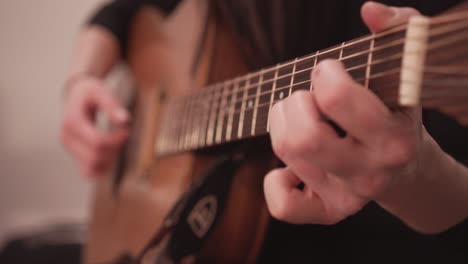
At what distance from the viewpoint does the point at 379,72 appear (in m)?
0.26

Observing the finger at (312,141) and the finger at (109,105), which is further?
the finger at (109,105)

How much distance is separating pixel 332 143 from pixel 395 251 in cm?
25

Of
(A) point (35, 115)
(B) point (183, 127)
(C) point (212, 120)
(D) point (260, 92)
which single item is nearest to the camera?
(D) point (260, 92)

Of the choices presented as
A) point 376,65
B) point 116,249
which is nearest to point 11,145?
point 116,249

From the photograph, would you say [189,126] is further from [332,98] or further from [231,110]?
[332,98]

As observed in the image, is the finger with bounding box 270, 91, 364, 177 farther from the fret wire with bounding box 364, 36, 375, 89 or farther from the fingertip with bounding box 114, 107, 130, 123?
the fingertip with bounding box 114, 107, 130, 123

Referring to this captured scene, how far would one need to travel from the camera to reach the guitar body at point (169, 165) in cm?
54

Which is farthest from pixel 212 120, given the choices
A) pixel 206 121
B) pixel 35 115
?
pixel 35 115

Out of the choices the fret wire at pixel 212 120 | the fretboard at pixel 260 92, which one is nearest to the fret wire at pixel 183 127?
the fretboard at pixel 260 92

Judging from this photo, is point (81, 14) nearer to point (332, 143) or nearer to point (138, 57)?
point (138, 57)

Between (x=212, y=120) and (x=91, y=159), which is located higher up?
(x=212, y=120)

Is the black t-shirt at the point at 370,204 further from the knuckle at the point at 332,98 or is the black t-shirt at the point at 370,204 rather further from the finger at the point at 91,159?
the finger at the point at 91,159

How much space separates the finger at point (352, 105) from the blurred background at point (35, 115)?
1.45 metres

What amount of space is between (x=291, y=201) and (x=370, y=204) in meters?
0.10
